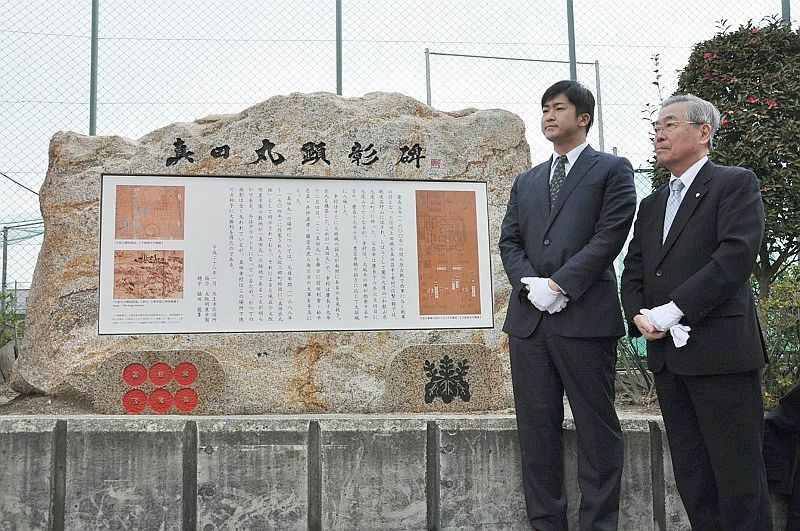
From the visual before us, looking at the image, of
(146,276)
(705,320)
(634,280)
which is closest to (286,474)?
(146,276)

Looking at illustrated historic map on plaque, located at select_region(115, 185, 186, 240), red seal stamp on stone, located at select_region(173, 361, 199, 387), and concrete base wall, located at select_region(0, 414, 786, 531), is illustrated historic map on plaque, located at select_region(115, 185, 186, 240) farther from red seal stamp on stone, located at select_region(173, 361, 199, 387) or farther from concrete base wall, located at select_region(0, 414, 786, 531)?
concrete base wall, located at select_region(0, 414, 786, 531)

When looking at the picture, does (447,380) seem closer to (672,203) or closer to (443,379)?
(443,379)

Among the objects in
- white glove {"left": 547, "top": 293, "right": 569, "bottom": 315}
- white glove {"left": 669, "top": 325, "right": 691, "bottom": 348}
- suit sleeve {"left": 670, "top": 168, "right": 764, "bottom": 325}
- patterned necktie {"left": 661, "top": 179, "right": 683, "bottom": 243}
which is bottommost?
white glove {"left": 669, "top": 325, "right": 691, "bottom": 348}

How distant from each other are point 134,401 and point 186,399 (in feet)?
→ 0.79

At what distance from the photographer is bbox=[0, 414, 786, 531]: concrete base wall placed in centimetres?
305

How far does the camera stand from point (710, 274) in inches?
95.2

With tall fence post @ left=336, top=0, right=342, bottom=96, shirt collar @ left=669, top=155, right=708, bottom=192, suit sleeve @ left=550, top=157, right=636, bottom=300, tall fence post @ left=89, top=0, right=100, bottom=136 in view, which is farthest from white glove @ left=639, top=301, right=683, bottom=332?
tall fence post @ left=89, top=0, right=100, bottom=136

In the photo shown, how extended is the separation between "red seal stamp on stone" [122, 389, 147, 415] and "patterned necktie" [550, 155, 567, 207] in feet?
6.98

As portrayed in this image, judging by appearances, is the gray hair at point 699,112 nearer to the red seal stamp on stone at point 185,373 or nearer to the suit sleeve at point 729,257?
the suit sleeve at point 729,257

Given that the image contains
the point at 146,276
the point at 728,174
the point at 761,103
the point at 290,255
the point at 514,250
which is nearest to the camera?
the point at 728,174

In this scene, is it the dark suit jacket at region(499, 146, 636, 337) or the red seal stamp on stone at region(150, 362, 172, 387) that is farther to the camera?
the red seal stamp on stone at region(150, 362, 172, 387)

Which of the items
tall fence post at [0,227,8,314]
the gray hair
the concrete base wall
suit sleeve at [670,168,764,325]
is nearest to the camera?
suit sleeve at [670,168,764,325]

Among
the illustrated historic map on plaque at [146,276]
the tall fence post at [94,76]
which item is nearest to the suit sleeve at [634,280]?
the illustrated historic map on plaque at [146,276]

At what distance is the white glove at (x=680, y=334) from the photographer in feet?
8.09
